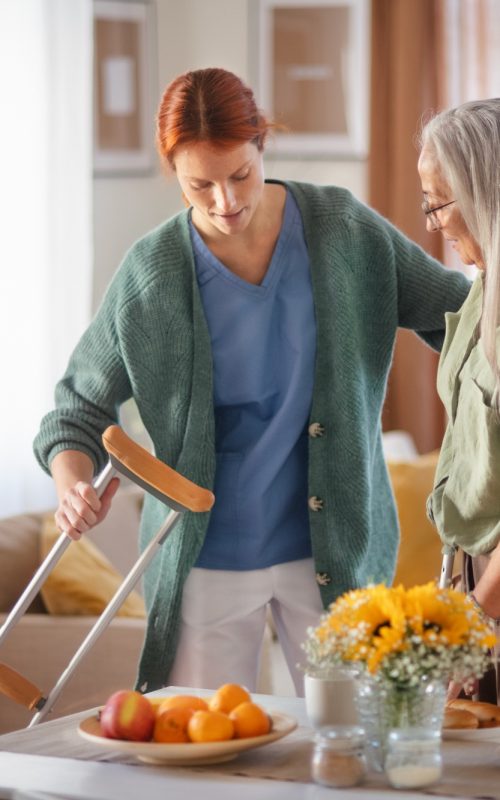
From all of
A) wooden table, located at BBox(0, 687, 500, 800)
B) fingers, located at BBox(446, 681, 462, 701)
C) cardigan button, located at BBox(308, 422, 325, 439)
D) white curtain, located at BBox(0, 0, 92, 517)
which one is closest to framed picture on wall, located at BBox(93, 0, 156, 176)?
white curtain, located at BBox(0, 0, 92, 517)

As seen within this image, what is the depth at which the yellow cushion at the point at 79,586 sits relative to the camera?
379cm

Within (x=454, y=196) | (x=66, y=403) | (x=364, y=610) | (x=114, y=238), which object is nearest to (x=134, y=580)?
(x=66, y=403)

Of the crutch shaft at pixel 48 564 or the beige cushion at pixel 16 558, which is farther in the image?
the beige cushion at pixel 16 558

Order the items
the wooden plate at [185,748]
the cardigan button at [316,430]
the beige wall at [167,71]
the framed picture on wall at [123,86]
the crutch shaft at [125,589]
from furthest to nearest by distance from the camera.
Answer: the beige wall at [167,71] < the framed picture on wall at [123,86] < the cardigan button at [316,430] < the crutch shaft at [125,589] < the wooden plate at [185,748]

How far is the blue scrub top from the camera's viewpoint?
2.35 meters

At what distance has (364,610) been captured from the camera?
160 centimetres

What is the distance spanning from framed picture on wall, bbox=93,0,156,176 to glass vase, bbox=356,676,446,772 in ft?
13.5

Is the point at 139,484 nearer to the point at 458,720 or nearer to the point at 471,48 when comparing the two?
the point at 458,720

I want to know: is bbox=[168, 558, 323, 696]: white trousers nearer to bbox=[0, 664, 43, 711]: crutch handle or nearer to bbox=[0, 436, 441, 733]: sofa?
bbox=[0, 664, 43, 711]: crutch handle

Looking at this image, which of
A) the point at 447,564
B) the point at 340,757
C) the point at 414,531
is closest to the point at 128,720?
the point at 340,757

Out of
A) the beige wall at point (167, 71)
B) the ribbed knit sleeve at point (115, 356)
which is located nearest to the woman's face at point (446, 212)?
the ribbed knit sleeve at point (115, 356)

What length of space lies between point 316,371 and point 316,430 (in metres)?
0.11

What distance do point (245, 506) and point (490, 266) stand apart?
70cm

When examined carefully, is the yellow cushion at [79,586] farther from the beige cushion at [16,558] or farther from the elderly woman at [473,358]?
the elderly woman at [473,358]
